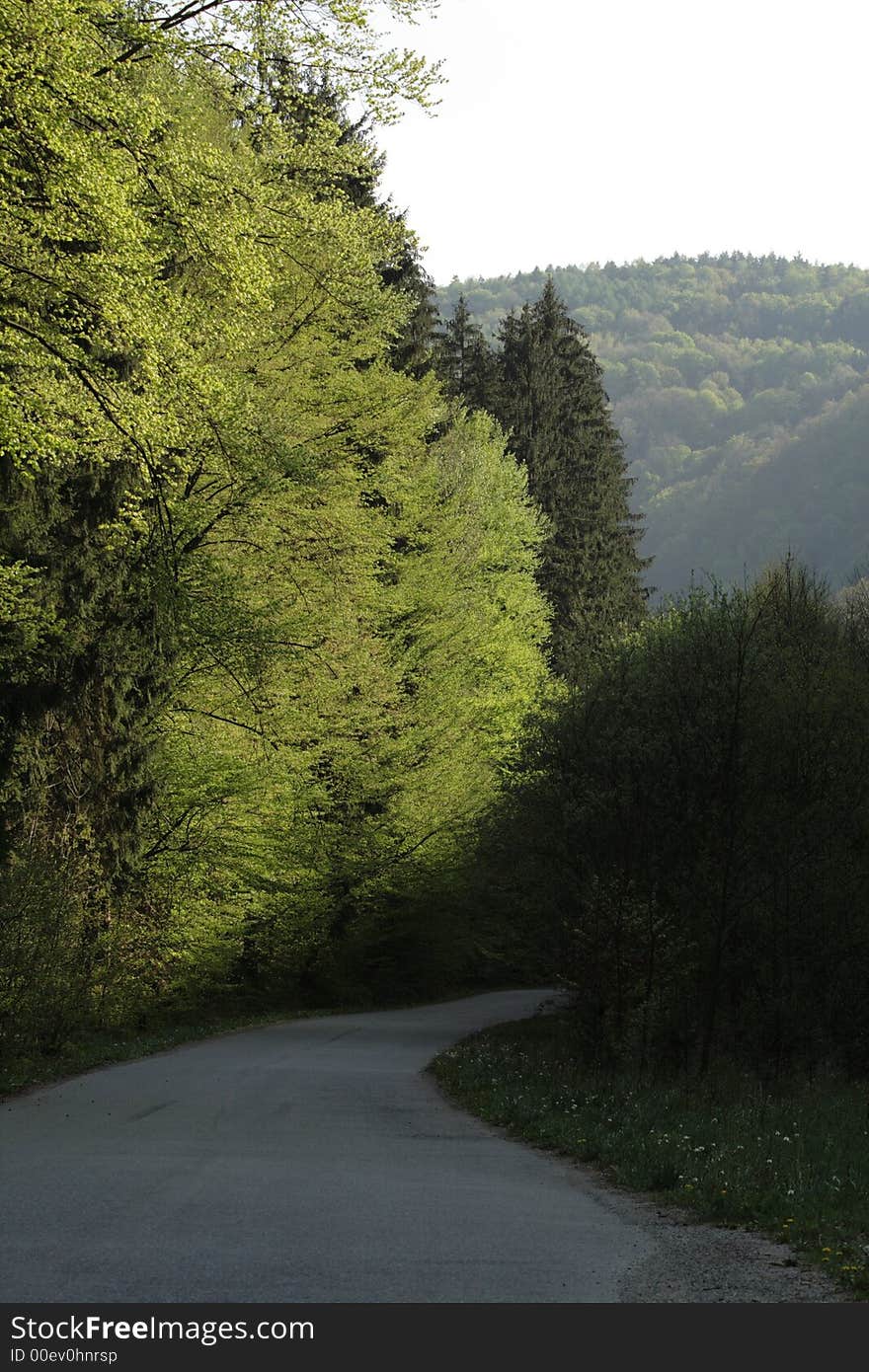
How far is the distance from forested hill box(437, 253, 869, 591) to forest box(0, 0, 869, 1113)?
1613 inches

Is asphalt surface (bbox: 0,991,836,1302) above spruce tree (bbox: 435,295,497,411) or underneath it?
underneath

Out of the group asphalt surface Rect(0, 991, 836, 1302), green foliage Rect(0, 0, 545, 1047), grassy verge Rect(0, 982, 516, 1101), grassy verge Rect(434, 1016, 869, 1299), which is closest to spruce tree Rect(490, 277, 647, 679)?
green foliage Rect(0, 0, 545, 1047)

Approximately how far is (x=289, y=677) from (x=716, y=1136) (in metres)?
14.4

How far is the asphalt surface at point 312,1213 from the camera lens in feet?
20.1

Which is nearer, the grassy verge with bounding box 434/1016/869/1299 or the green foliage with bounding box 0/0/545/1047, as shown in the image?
the grassy verge with bounding box 434/1016/869/1299

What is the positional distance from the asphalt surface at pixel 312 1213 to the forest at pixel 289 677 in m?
4.46

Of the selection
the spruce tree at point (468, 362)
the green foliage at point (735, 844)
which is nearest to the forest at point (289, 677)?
the green foliage at point (735, 844)

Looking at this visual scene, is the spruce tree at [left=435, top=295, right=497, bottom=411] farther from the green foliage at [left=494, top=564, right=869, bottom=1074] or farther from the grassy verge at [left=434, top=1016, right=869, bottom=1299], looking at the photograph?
the grassy verge at [left=434, top=1016, right=869, bottom=1299]

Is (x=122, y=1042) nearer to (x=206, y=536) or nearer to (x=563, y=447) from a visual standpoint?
(x=206, y=536)

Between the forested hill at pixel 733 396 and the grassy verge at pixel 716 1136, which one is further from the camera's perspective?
the forested hill at pixel 733 396

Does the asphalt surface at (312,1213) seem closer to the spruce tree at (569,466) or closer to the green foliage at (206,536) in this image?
the green foliage at (206,536)

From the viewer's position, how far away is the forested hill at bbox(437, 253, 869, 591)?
94000 millimetres

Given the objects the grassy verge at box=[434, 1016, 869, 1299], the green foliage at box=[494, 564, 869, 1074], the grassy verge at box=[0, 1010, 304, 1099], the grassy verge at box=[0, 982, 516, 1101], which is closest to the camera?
the grassy verge at box=[434, 1016, 869, 1299]
